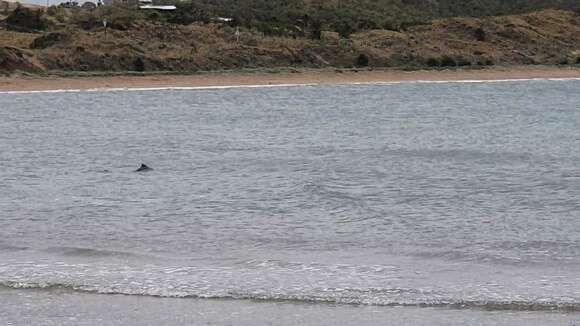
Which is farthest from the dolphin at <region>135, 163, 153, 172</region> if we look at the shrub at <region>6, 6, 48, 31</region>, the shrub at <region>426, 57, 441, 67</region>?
the shrub at <region>6, 6, 48, 31</region>

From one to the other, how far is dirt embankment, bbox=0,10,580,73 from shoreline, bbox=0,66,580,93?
1183 mm

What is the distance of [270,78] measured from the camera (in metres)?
37.4

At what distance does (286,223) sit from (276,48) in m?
30.6

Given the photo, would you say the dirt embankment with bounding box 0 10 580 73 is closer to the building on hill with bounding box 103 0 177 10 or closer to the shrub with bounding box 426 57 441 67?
the shrub with bounding box 426 57 441 67

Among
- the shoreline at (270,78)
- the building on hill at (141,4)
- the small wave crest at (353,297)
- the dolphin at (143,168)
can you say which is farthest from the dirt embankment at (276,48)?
the small wave crest at (353,297)

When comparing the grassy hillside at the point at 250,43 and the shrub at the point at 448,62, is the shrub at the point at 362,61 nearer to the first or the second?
the grassy hillside at the point at 250,43

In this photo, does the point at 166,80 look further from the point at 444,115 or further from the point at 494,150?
the point at 494,150

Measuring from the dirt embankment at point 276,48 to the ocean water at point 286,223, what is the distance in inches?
509

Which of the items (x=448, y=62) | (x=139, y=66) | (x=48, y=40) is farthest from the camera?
(x=448, y=62)

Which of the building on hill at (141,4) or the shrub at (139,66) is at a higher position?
the building on hill at (141,4)

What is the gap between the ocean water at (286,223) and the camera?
7.57m

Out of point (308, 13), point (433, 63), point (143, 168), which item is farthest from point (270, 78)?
point (143, 168)

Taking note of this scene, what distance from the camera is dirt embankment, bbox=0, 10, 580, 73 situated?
37.0 metres

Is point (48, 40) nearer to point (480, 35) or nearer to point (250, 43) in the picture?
point (250, 43)
